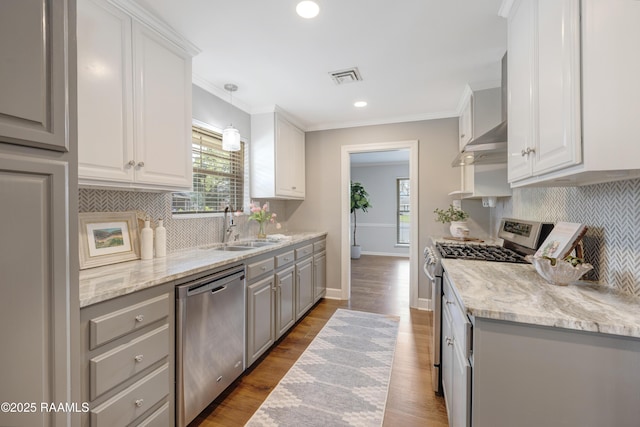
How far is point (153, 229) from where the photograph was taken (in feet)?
6.93

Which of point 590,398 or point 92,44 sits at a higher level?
point 92,44

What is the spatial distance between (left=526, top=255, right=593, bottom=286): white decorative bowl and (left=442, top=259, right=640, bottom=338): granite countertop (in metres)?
0.03

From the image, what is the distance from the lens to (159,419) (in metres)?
1.44

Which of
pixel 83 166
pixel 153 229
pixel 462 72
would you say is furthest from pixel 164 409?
pixel 462 72

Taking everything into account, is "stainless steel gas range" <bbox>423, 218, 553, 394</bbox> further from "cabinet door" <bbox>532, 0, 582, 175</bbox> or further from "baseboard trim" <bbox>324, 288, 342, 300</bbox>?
"baseboard trim" <bbox>324, 288, 342, 300</bbox>

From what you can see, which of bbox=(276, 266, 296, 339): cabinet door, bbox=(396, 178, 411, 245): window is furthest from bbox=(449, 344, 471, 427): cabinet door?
bbox=(396, 178, 411, 245): window

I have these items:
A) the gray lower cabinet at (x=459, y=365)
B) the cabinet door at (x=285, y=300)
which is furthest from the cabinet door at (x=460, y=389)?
the cabinet door at (x=285, y=300)

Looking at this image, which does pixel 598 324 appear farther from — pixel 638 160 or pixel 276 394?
pixel 276 394

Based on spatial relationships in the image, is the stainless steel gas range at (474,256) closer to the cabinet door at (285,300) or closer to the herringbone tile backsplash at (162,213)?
the cabinet door at (285,300)

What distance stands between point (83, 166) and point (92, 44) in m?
0.65

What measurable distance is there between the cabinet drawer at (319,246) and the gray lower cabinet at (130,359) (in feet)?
7.33

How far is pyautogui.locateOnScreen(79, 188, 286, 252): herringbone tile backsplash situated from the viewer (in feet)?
5.84

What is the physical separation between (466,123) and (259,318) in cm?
287

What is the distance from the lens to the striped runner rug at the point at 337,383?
1.74 m
